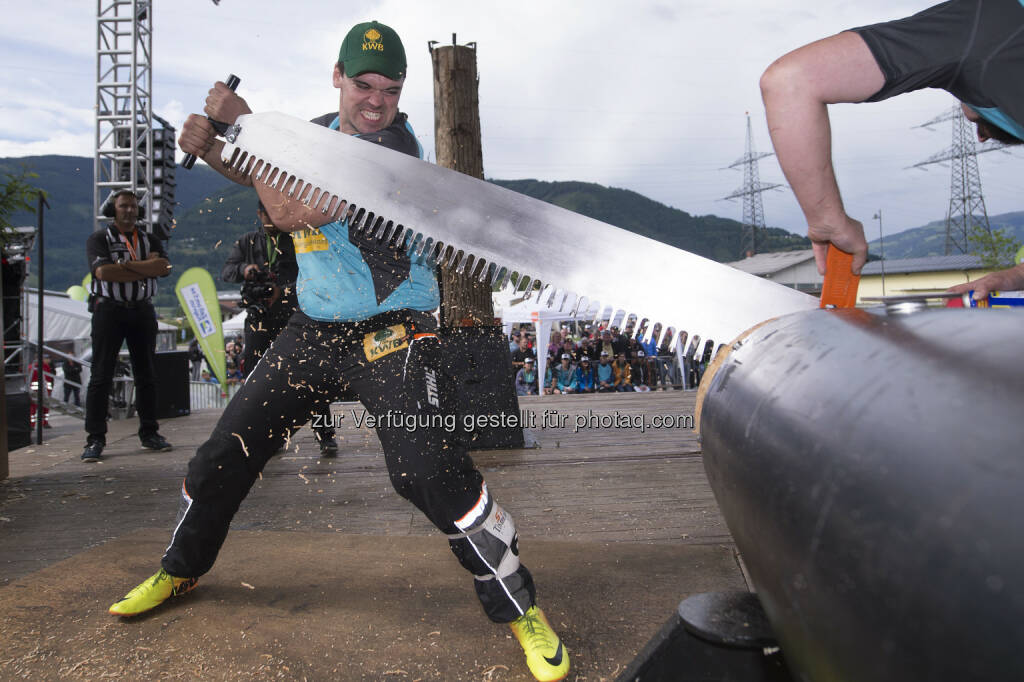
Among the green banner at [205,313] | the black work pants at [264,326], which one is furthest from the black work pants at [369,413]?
the green banner at [205,313]

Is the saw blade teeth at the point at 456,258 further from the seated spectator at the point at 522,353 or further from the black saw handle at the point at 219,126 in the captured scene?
the seated spectator at the point at 522,353

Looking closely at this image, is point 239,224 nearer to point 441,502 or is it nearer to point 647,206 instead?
point 441,502

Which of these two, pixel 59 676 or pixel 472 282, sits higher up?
pixel 472 282

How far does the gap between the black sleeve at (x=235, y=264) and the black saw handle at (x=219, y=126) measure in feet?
7.89

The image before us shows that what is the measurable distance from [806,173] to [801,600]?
2.67 feet

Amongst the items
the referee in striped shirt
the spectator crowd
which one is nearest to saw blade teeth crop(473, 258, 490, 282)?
the referee in striped shirt

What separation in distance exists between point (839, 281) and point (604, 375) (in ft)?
30.2

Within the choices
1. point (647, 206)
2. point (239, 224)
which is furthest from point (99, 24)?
point (647, 206)

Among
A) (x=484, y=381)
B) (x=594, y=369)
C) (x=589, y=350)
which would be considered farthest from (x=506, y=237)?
(x=594, y=369)

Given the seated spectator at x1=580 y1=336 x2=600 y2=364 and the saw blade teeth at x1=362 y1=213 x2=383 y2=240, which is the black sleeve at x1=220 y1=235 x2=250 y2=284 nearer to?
the saw blade teeth at x1=362 y1=213 x2=383 y2=240

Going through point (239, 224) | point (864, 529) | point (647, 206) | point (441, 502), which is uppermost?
point (647, 206)

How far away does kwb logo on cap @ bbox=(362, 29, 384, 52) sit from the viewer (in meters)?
2.12

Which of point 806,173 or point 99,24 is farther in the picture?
point 99,24

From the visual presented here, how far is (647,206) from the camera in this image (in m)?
93.9
